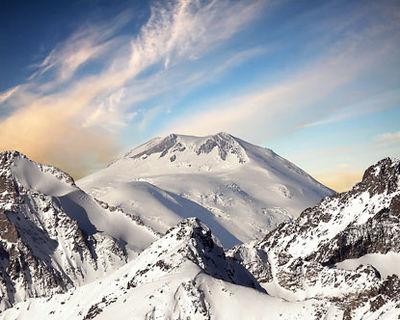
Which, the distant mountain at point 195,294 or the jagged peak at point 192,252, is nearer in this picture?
the distant mountain at point 195,294

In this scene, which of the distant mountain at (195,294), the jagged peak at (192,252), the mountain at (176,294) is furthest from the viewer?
the jagged peak at (192,252)

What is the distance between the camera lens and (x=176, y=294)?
150250 mm

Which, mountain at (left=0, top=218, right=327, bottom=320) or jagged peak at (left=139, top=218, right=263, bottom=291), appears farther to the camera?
jagged peak at (left=139, top=218, right=263, bottom=291)

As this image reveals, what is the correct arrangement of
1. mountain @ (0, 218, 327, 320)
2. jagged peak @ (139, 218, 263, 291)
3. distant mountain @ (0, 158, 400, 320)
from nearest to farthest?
distant mountain @ (0, 158, 400, 320), mountain @ (0, 218, 327, 320), jagged peak @ (139, 218, 263, 291)

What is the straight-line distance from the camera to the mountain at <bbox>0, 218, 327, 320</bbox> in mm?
146875

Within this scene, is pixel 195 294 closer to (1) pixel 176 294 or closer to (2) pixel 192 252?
(1) pixel 176 294

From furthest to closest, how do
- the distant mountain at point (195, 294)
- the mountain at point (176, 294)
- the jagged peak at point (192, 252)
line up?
the jagged peak at point (192, 252) → the mountain at point (176, 294) → the distant mountain at point (195, 294)

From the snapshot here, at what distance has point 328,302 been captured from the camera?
146250 mm

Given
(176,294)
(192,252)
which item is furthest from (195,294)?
(192,252)

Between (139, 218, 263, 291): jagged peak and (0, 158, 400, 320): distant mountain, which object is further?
(139, 218, 263, 291): jagged peak

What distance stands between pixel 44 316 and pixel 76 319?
82.2 feet

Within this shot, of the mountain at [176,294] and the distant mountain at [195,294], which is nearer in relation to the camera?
the distant mountain at [195,294]

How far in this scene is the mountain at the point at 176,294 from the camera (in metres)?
147

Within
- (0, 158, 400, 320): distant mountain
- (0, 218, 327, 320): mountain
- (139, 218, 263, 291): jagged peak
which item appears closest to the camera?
(0, 158, 400, 320): distant mountain
